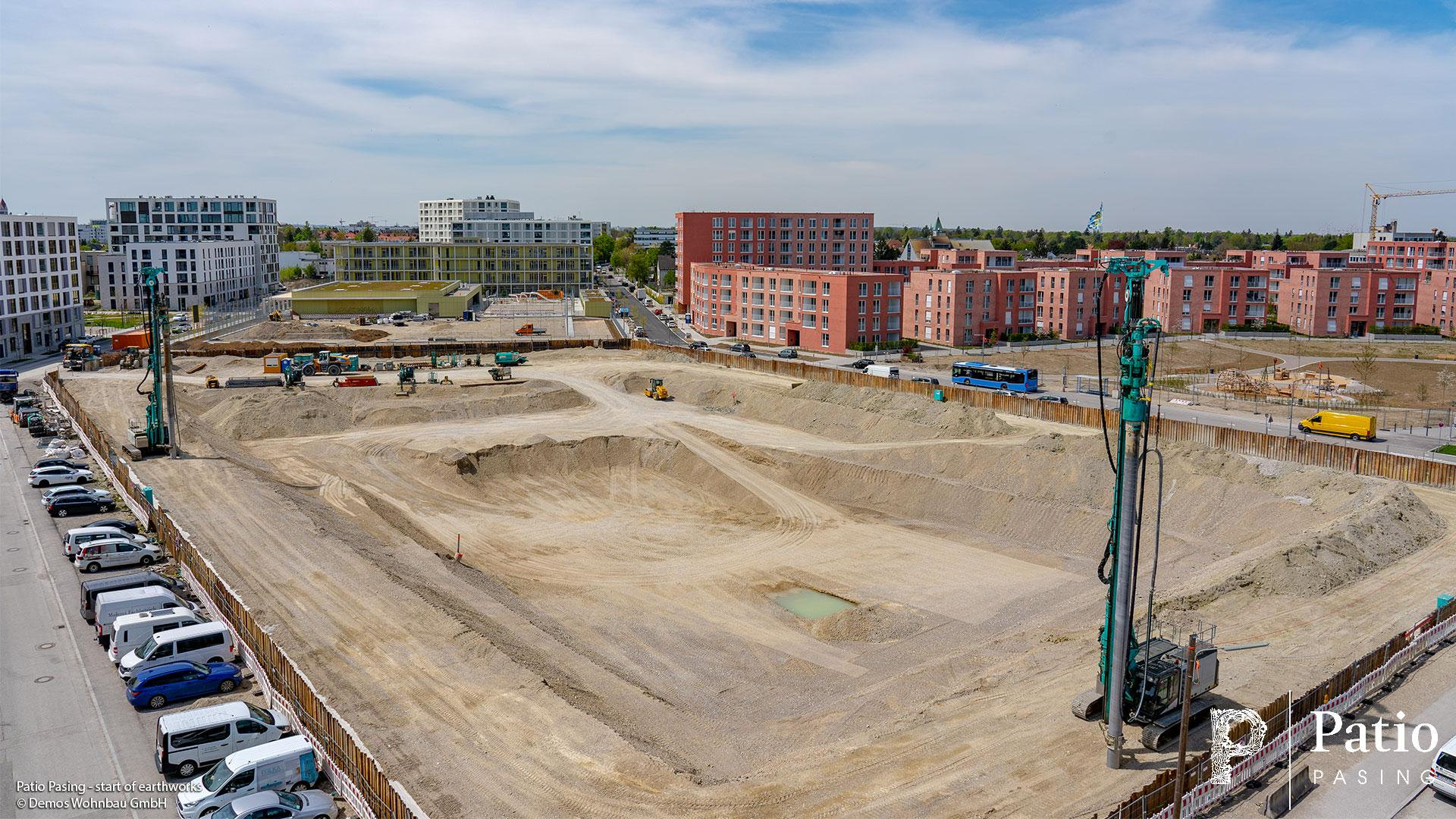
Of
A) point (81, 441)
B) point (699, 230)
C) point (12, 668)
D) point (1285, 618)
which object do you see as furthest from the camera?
point (699, 230)

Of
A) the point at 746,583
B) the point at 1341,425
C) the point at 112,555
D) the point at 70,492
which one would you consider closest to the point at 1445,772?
the point at 746,583

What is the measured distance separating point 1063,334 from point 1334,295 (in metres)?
30.6

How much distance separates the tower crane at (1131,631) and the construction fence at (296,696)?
1395 cm

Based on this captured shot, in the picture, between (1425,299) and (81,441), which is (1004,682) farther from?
(1425,299)

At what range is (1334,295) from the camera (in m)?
100

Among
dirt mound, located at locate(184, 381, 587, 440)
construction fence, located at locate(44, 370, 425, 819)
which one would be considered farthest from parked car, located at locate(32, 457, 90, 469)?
dirt mound, located at locate(184, 381, 587, 440)

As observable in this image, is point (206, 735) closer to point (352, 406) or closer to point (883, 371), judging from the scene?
point (352, 406)

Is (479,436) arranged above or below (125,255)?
below

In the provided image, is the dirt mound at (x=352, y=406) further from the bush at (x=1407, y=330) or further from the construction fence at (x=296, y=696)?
the bush at (x=1407, y=330)

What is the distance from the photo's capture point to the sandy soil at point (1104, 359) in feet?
261

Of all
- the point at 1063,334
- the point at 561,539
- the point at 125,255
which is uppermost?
the point at 125,255

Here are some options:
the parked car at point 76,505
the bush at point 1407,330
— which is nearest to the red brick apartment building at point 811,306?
the bush at point 1407,330

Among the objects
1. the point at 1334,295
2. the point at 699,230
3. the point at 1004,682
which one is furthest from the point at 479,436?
the point at 1334,295

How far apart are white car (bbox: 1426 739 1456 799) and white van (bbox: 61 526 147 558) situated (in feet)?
118
